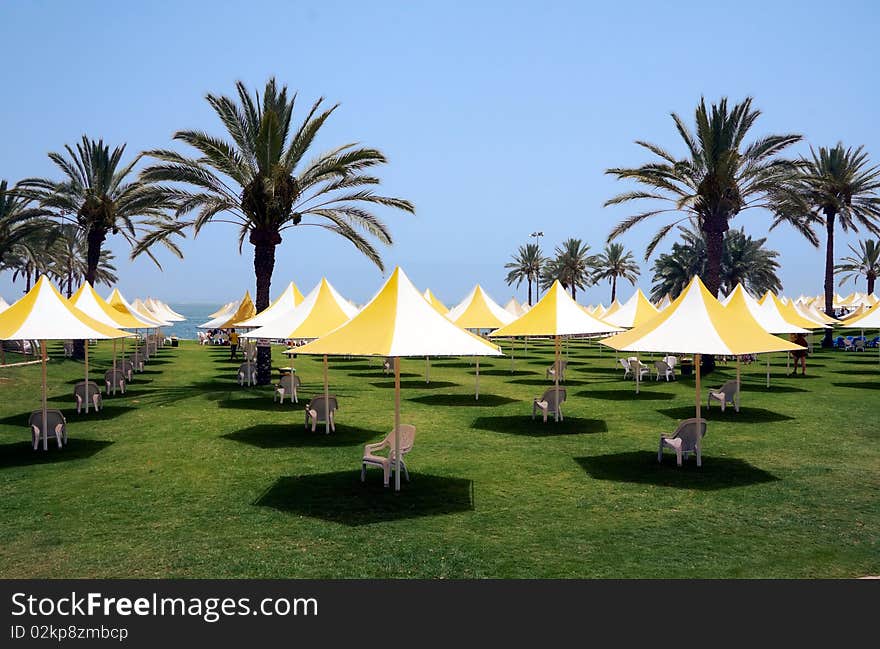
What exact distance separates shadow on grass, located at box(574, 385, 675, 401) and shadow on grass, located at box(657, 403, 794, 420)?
2.10 m

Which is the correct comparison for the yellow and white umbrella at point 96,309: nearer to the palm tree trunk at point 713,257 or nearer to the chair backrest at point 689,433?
the chair backrest at point 689,433

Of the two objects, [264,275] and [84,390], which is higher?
[264,275]

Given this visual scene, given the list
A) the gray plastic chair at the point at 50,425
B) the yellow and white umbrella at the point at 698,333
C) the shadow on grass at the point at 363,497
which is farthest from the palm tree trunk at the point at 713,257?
the gray plastic chair at the point at 50,425

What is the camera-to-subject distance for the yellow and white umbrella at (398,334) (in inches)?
419

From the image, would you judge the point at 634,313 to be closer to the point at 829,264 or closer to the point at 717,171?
the point at 717,171

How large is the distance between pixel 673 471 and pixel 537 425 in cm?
483

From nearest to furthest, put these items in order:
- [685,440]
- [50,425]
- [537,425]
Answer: [685,440], [50,425], [537,425]

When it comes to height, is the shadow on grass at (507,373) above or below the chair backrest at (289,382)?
below

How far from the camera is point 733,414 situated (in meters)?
17.8

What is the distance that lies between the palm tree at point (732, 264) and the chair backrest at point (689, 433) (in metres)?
45.3

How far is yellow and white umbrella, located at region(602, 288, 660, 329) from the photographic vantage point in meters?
29.5

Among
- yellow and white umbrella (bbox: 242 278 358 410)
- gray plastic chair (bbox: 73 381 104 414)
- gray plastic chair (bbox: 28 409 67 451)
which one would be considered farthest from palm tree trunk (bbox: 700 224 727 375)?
gray plastic chair (bbox: 28 409 67 451)

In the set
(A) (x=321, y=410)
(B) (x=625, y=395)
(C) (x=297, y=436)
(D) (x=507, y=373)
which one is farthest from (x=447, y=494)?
(D) (x=507, y=373)
